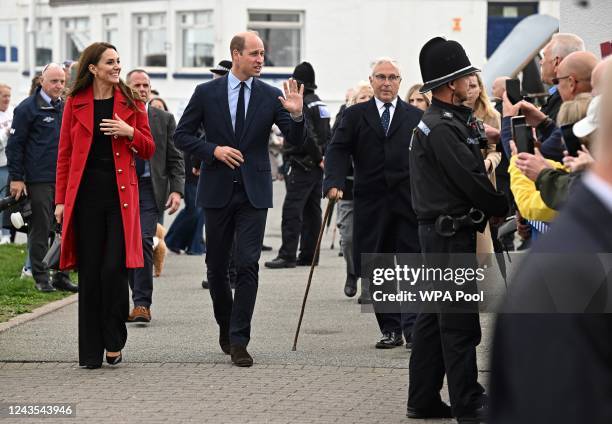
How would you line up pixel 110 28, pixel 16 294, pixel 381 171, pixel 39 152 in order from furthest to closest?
pixel 110 28 < pixel 39 152 < pixel 16 294 < pixel 381 171

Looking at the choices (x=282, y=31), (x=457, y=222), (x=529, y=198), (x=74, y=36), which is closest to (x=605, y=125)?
(x=529, y=198)

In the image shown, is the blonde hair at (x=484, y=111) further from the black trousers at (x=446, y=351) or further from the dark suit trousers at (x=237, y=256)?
the black trousers at (x=446, y=351)

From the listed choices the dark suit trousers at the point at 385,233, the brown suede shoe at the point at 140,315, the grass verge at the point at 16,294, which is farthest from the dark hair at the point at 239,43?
the grass verge at the point at 16,294

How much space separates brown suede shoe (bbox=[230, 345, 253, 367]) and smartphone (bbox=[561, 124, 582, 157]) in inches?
118

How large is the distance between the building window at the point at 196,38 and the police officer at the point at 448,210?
95.8 feet

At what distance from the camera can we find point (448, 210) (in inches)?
256

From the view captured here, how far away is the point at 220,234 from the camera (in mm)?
8516

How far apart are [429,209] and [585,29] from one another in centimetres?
424

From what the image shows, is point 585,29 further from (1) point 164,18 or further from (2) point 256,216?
(1) point 164,18

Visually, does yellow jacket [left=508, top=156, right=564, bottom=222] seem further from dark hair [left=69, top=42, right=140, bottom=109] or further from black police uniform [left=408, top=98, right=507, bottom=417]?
dark hair [left=69, top=42, right=140, bottom=109]

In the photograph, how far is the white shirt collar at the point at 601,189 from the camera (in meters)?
2.23

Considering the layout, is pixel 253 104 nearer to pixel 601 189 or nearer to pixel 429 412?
pixel 429 412

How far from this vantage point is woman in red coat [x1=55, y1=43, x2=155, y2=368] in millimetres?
8359

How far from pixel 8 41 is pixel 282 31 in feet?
32.9
